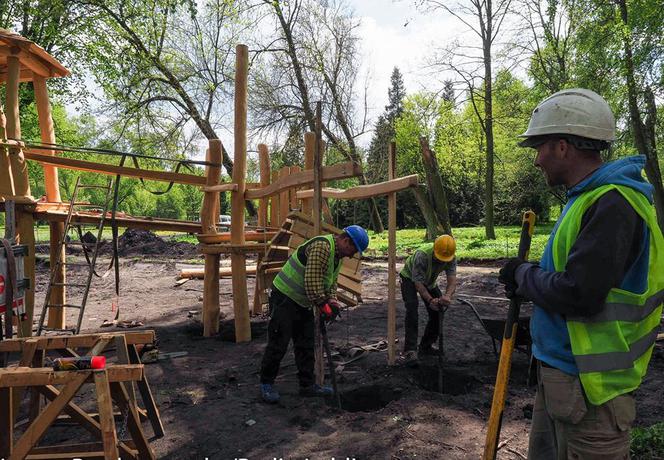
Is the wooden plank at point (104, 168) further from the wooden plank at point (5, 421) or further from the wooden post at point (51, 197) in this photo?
the wooden plank at point (5, 421)

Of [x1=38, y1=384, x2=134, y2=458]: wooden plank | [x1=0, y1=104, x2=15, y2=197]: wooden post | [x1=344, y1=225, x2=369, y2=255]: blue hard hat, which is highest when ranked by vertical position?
[x1=0, y1=104, x2=15, y2=197]: wooden post

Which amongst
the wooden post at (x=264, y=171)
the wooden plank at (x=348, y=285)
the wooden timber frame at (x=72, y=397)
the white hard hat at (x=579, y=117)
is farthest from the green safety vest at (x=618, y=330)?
the wooden post at (x=264, y=171)

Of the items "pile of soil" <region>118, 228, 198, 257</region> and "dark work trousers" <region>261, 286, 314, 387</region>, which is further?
"pile of soil" <region>118, 228, 198, 257</region>

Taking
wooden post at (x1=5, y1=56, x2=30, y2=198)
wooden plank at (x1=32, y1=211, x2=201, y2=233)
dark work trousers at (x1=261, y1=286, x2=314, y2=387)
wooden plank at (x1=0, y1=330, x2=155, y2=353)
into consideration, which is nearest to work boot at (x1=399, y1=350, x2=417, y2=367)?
dark work trousers at (x1=261, y1=286, x2=314, y2=387)

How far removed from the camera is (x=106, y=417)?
2.78 metres

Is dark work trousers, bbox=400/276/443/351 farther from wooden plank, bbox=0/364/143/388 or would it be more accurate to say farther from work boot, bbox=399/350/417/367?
wooden plank, bbox=0/364/143/388

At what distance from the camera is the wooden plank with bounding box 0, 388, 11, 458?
3.36 m

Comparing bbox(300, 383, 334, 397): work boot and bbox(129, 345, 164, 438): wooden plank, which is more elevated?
bbox(129, 345, 164, 438): wooden plank

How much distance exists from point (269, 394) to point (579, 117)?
439 centimetres

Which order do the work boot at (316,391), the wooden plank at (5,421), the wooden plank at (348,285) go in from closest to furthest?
the wooden plank at (5,421), the work boot at (316,391), the wooden plank at (348,285)

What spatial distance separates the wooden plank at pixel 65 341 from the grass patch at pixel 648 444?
13.0 ft

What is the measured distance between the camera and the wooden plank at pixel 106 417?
2.73m

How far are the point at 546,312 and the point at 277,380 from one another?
4661 millimetres

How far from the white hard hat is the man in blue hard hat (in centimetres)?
306
